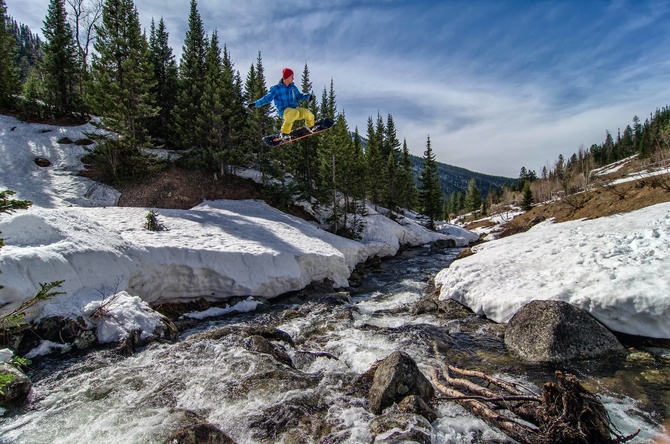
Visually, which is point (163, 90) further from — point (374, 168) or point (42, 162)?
point (374, 168)

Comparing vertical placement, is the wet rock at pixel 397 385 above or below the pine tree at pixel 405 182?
below

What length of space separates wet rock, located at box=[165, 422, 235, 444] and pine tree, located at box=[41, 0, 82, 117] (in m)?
38.7

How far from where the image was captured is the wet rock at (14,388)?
5723 mm

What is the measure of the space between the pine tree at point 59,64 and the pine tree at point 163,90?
7.64 m

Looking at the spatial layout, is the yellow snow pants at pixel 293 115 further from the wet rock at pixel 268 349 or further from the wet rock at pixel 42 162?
the wet rock at pixel 42 162

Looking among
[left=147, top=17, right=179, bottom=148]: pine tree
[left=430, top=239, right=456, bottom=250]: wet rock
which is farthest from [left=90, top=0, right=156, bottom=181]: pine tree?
[left=430, top=239, right=456, bottom=250]: wet rock

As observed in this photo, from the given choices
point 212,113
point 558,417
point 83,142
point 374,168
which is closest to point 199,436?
point 558,417

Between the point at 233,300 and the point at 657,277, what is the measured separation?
13590 mm

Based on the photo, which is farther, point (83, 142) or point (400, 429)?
point (83, 142)

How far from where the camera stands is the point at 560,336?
7480 mm

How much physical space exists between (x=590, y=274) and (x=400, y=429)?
25.4 feet

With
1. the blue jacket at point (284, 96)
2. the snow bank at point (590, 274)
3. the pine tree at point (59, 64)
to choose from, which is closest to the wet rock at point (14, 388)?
the blue jacket at point (284, 96)

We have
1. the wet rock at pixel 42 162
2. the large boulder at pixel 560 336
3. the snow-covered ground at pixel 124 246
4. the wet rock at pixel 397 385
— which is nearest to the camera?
the wet rock at pixel 397 385

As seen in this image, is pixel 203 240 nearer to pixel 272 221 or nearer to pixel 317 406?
pixel 272 221
